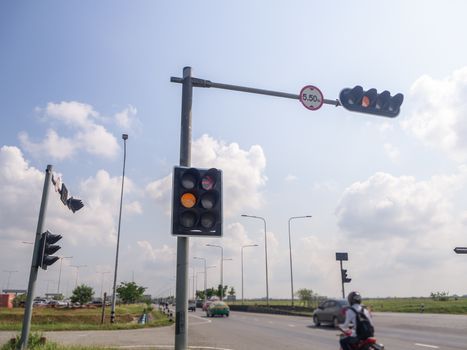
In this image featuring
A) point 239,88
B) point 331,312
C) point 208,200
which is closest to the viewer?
point 208,200

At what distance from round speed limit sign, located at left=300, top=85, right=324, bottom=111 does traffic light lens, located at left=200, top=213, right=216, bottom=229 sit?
3199 mm

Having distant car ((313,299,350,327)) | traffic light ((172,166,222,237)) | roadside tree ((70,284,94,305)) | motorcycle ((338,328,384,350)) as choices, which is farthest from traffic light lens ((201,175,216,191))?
roadside tree ((70,284,94,305))

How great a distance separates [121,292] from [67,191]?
8993 centimetres

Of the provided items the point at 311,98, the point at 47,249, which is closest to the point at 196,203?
the point at 311,98

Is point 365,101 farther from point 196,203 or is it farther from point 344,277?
point 344,277

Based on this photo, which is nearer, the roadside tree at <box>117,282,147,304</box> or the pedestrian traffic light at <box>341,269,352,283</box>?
the pedestrian traffic light at <box>341,269,352,283</box>

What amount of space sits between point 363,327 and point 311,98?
435cm

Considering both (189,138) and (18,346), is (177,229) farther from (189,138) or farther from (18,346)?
(18,346)

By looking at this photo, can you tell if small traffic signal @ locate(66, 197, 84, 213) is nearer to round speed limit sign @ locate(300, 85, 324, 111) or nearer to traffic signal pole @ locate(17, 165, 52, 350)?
traffic signal pole @ locate(17, 165, 52, 350)

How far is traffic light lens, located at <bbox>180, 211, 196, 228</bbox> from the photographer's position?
6492 mm

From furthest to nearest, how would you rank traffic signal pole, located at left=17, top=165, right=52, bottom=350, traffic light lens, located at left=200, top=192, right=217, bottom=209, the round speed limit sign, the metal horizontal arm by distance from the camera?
traffic signal pole, located at left=17, top=165, right=52, bottom=350 → the round speed limit sign → the metal horizontal arm → traffic light lens, located at left=200, top=192, right=217, bottom=209

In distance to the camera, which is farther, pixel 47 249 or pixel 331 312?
pixel 331 312

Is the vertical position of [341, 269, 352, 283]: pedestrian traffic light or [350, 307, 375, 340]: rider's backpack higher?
[341, 269, 352, 283]: pedestrian traffic light

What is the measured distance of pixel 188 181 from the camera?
6.70 m
